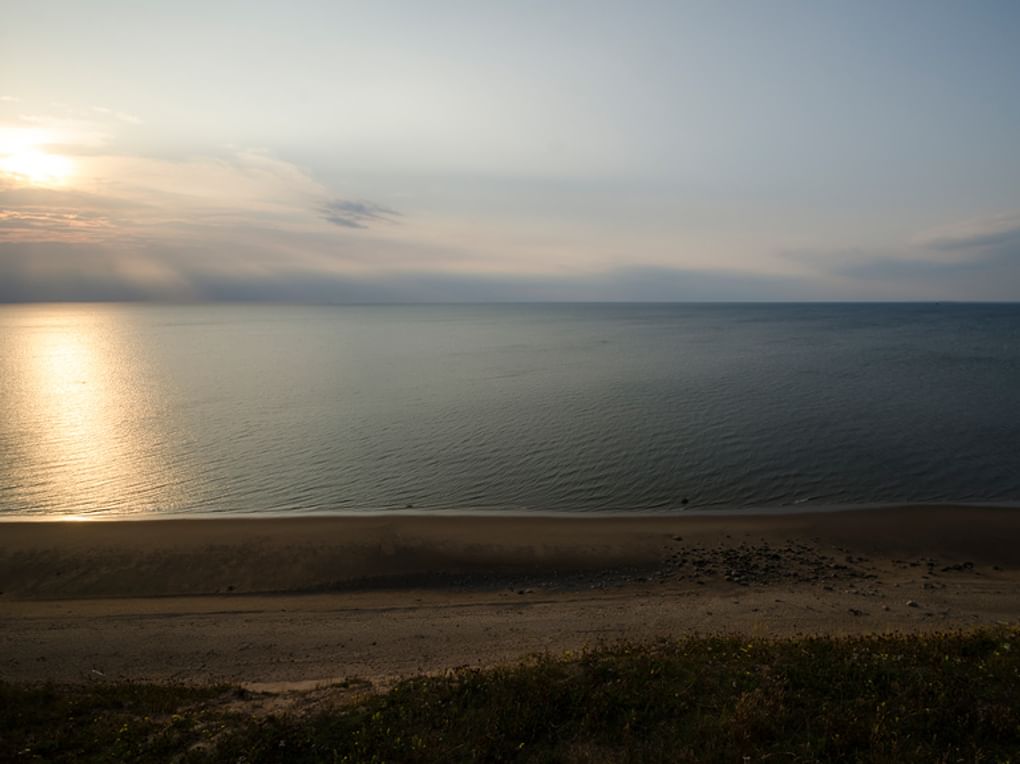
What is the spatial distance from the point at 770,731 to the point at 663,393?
57.3 m

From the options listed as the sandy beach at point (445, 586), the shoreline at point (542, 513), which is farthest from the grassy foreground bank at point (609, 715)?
the shoreline at point (542, 513)

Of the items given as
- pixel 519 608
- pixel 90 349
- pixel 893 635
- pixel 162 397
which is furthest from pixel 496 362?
pixel 90 349

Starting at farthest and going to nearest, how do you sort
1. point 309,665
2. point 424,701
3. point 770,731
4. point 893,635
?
1. point 309,665
2. point 893,635
3. point 424,701
4. point 770,731

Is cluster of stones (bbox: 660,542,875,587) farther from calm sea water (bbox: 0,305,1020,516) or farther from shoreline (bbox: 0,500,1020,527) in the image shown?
calm sea water (bbox: 0,305,1020,516)

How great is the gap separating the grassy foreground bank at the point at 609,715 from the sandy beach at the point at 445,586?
330 centimetres

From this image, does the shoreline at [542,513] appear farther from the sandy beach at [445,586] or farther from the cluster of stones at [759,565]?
the cluster of stones at [759,565]

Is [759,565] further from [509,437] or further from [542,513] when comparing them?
[509,437]

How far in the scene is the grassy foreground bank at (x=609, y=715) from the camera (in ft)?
34.4

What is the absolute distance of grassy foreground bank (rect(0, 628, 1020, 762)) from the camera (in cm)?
1048

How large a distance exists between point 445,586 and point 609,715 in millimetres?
14378

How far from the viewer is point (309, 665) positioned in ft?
55.3

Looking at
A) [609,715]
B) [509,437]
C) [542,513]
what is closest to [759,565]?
[542,513]

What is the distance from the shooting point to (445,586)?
2488 cm

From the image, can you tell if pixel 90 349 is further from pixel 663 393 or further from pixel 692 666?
pixel 692 666
